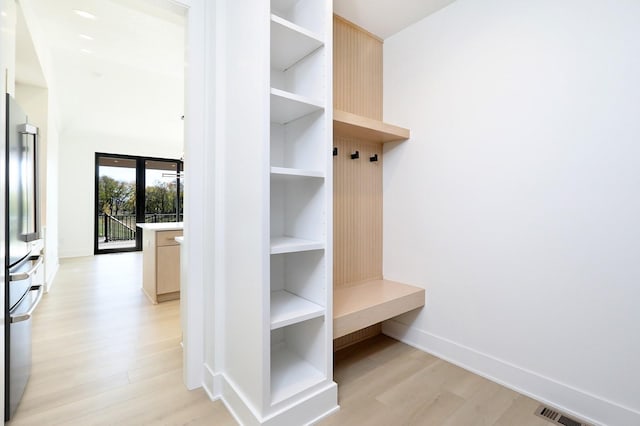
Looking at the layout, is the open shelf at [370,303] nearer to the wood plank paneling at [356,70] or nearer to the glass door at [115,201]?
the wood plank paneling at [356,70]

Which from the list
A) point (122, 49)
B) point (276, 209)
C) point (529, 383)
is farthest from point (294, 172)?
point (122, 49)

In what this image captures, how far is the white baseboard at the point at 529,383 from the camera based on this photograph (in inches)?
60.6

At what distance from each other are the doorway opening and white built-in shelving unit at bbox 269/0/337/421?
592 cm

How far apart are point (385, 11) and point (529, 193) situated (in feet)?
5.39

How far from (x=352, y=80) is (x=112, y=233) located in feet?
24.2

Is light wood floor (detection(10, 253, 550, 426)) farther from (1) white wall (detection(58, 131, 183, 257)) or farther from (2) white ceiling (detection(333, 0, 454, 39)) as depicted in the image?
(1) white wall (detection(58, 131, 183, 257))

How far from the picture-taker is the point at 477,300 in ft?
6.78

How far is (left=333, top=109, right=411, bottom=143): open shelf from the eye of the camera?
6.53 ft

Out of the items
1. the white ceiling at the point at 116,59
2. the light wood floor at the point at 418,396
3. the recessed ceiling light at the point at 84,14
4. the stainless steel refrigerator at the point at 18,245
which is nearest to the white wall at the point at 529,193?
the light wood floor at the point at 418,396

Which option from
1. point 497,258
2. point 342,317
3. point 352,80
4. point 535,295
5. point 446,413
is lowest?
point 446,413

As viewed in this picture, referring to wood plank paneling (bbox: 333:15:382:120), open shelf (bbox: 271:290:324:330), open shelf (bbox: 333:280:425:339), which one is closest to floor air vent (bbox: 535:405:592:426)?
open shelf (bbox: 333:280:425:339)

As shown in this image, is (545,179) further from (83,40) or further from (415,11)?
(83,40)

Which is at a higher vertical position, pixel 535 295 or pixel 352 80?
pixel 352 80

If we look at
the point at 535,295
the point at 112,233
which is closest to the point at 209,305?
the point at 535,295
